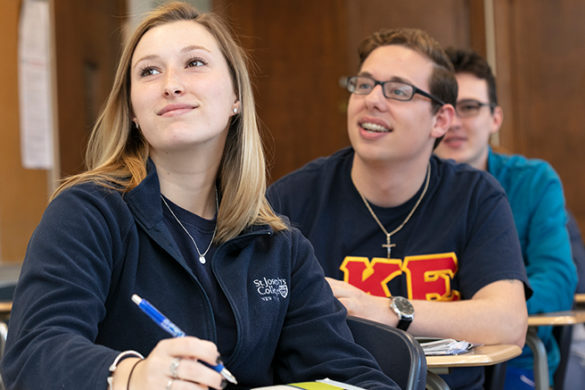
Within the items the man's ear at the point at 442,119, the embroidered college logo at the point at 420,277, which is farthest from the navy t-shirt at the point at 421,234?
the man's ear at the point at 442,119

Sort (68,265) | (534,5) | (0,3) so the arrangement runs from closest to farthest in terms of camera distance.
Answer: (68,265)
(0,3)
(534,5)

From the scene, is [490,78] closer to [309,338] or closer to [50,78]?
[309,338]

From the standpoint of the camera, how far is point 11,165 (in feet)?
13.9

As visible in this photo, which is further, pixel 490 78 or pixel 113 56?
pixel 113 56

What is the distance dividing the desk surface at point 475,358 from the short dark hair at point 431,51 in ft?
3.44

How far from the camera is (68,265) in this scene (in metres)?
1.30

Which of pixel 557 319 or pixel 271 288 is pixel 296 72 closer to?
pixel 557 319

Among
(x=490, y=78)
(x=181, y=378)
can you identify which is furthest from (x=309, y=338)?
(x=490, y=78)

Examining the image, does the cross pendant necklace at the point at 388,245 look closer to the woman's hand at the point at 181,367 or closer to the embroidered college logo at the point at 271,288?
the embroidered college logo at the point at 271,288

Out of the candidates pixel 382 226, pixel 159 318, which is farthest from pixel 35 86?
pixel 159 318

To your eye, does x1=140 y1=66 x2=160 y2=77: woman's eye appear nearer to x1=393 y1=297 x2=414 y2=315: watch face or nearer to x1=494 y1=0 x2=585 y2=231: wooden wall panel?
x1=393 y1=297 x2=414 y2=315: watch face

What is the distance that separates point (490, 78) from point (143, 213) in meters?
2.31

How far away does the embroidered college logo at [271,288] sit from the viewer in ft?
5.20

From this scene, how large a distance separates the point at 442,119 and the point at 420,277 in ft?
2.11
